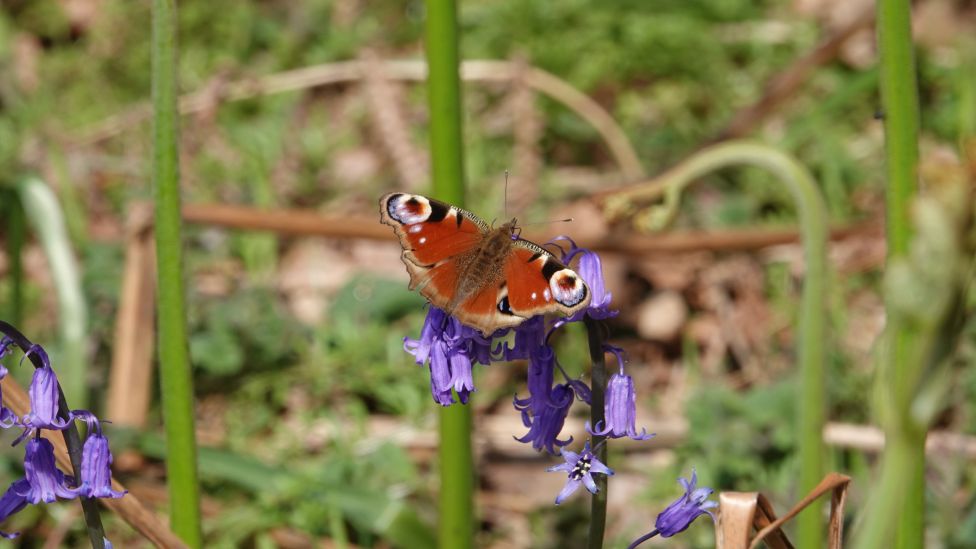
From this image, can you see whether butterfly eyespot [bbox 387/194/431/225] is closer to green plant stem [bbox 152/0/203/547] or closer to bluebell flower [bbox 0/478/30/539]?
green plant stem [bbox 152/0/203/547]

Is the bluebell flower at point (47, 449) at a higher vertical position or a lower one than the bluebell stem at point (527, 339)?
lower

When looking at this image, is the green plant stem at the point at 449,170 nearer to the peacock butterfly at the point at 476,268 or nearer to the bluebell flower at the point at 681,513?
the peacock butterfly at the point at 476,268

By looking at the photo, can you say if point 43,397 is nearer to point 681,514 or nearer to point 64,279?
point 681,514

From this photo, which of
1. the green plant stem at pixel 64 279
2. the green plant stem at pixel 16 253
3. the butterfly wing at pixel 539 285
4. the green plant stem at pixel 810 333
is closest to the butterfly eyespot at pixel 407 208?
the butterfly wing at pixel 539 285

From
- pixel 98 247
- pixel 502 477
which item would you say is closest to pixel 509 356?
pixel 502 477

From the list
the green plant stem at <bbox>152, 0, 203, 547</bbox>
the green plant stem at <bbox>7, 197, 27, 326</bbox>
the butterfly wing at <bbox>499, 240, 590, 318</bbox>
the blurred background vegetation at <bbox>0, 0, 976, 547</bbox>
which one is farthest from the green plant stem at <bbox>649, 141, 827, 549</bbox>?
the green plant stem at <bbox>7, 197, 27, 326</bbox>

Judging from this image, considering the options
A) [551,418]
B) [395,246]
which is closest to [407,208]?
[551,418]
